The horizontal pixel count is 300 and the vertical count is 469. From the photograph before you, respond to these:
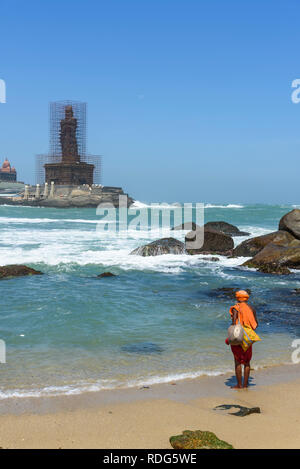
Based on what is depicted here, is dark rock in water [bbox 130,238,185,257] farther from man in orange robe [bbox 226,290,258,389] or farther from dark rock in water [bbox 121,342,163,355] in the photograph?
man in orange robe [bbox 226,290,258,389]

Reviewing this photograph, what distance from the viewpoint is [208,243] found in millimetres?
22188

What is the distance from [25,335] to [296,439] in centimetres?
567

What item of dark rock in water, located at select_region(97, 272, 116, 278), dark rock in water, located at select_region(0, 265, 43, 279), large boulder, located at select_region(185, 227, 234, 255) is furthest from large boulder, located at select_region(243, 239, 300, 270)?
dark rock in water, located at select_region(0, 265, 43, 279)

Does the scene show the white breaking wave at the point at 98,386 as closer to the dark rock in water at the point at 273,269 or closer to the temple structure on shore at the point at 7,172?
the dark rock in water at the point at 273,269

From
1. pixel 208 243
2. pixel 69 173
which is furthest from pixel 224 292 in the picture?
pixel 69 173

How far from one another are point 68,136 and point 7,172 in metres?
68.5

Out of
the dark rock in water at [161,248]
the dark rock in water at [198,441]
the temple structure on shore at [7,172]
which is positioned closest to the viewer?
the dark rock in water at [198,441]

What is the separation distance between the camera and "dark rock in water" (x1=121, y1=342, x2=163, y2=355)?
7789mm

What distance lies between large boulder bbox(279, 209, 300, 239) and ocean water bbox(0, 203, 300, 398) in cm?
327

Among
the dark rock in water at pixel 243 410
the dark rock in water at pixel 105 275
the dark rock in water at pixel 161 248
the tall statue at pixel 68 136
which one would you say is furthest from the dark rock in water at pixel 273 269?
the tall statue at pixel 68 136

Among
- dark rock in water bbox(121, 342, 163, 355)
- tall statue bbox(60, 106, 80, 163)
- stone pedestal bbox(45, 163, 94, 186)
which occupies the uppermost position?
→ tall statue bbox(60, 106, 80, 163)

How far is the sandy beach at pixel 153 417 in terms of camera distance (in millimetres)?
4598

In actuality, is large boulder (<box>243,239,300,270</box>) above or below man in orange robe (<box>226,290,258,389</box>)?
below

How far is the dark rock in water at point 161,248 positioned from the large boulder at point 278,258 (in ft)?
14.2
